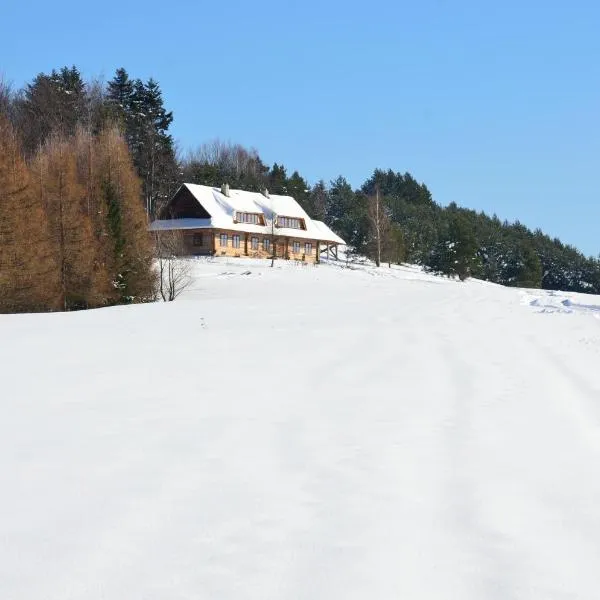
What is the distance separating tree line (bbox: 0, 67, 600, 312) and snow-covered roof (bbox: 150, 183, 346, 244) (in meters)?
4.17

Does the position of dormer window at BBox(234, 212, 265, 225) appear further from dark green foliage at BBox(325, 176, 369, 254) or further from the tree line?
dark green foliage at BBox(325, 176, 369, 254)

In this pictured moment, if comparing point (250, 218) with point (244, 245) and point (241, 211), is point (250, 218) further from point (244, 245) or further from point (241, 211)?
point (244, 245)

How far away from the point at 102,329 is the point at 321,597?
42.1 ft

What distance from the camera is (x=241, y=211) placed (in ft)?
192

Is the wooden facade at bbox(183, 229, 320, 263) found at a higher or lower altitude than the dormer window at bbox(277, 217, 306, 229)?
lower

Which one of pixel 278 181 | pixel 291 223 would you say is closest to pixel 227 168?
pixel 278 181

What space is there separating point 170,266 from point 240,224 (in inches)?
1016

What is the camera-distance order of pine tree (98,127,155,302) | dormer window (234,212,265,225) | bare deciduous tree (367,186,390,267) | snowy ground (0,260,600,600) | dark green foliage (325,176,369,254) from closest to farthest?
1. snowy ground (0,260,600,600)
2. pine tree (98,127,155,302)
3. dormer window (234,212,265,225)
4. bare deciduous tree (367,186,390,267)
5. dark green foliage (325,176,369,254)

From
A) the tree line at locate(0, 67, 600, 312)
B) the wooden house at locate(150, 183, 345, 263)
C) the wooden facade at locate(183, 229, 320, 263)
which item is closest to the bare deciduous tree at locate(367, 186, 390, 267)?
the tree line at locate(0, 67, 600, 312)

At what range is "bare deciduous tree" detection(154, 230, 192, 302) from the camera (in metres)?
32.8

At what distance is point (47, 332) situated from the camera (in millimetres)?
14758

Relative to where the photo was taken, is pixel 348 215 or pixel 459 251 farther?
pixel 348 215

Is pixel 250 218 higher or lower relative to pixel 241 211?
lower

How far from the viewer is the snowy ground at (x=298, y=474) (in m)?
3.68
